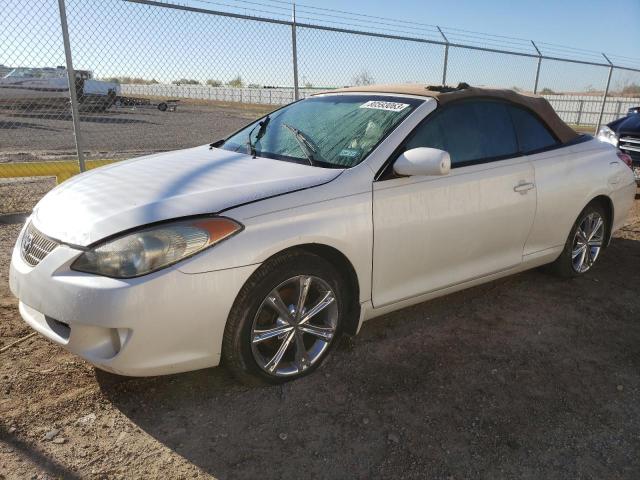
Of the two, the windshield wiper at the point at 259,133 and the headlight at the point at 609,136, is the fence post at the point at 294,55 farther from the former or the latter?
the headlight at the point at 609,136

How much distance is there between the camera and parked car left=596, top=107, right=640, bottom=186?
26.8 feet

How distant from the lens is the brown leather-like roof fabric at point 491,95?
339cm

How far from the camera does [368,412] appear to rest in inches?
102

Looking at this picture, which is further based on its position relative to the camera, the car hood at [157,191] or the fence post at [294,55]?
the fence post at [294,55]

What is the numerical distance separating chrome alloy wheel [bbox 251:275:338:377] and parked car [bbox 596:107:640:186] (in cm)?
719

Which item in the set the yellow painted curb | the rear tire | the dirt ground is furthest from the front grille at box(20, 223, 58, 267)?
the rear tire

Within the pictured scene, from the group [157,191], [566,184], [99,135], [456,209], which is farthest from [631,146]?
[99,135]

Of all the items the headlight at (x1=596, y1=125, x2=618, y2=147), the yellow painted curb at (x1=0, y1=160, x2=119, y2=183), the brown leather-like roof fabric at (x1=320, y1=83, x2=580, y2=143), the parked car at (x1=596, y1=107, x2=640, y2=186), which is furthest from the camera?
the headlight at (x1=596, y1=125, x2=618, y2=147)

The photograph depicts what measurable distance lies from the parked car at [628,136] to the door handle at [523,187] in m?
5.53

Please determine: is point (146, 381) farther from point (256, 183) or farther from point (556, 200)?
point (556, 200)

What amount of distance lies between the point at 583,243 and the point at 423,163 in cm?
238

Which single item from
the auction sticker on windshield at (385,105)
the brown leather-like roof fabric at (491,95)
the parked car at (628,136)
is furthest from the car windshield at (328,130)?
the parked car at (628,136)

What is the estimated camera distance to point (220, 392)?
2732mm

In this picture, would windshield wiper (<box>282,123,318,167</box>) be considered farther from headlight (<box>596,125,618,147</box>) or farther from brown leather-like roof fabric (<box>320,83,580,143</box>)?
headlight (<box>596,125,618,147</box>)
